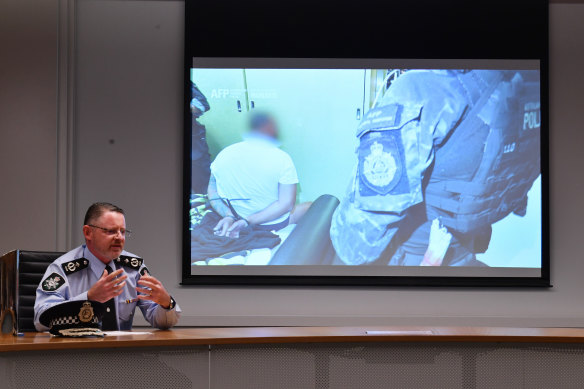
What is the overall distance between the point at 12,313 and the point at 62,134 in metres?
2.43

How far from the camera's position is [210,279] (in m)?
5.34

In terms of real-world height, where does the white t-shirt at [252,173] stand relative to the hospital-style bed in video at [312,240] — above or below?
above

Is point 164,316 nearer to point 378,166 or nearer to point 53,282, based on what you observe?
point 53,282

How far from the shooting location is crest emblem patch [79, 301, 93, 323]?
9.09ft

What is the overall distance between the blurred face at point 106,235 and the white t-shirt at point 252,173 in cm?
224

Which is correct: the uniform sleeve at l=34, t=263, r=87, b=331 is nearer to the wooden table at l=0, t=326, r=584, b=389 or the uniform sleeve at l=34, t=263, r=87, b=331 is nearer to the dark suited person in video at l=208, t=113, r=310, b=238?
the wooden table at l=0, t=326, r=584, b=389

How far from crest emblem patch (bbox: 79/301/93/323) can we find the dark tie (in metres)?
0.33

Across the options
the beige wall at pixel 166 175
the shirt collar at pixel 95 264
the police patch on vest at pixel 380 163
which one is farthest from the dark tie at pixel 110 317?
the police patch on vest at pixel 380 163

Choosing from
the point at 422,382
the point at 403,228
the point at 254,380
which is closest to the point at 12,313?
the point at 254,380

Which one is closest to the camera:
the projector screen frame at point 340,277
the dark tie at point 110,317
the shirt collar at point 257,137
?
the dark tie at point 110,317

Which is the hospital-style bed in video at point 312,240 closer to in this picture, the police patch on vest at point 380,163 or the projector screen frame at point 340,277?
the projector screen frame at point 340,277

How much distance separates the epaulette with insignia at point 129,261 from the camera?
3252mm

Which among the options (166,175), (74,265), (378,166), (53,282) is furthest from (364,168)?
(53,282)

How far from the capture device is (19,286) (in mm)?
3338
